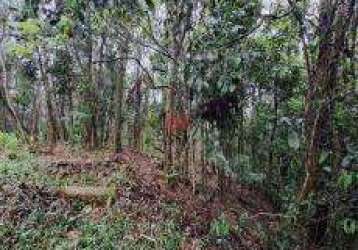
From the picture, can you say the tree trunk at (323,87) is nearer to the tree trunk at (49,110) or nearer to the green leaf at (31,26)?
the green leaf at (31,26)

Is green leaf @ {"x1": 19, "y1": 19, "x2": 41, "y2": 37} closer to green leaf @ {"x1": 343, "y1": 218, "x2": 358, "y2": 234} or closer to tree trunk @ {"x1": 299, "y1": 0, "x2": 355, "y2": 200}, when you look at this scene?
tree trunk @ {"x1": 299, "y1": 0, "x2": 355, "y2": 200}

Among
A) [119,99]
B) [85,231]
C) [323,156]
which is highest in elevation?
[119,99]

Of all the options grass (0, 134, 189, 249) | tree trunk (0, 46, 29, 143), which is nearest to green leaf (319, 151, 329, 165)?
grass (0, 134, 189, 249)

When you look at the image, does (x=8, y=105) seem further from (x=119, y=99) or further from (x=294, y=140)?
(x=294, y=140)

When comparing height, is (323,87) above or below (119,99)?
above

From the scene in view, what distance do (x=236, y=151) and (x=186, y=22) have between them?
2.73 meters

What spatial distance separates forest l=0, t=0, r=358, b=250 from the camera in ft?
18.0

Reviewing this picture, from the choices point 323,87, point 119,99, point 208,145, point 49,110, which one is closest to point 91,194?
point 208,145

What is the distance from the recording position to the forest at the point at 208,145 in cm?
548

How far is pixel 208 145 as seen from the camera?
7.31 metres

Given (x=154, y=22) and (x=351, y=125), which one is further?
(x=154, y=22)

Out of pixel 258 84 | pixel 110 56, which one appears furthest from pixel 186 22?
pixel 110 56

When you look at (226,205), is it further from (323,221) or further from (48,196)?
(48,196)

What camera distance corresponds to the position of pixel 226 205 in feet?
25.3
